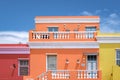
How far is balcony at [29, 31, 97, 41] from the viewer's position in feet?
92.4

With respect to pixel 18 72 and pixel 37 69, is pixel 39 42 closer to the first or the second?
pixel 37 69

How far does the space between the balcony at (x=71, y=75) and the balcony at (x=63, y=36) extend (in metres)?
2.79

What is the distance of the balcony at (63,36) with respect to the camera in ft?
92.4

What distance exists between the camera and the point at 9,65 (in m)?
31.2

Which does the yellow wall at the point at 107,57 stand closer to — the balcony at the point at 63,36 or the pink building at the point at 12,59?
the balcony at the point at 63,36

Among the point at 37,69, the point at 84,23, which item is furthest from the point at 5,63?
the point at 84,23

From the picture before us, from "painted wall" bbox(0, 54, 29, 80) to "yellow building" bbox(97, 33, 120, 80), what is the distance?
692cm

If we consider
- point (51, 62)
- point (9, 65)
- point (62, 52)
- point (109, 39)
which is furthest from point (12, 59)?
point (109, 39)

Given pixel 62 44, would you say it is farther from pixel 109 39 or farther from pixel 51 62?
pixel 109 39

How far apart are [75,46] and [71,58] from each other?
37.0 inches

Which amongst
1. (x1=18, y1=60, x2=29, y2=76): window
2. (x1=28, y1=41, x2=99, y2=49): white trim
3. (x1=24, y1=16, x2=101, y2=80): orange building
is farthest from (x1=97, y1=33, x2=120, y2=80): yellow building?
(x1=18, y1=60, x2=29, y2=76): window

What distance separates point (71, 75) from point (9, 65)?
704 centimetres

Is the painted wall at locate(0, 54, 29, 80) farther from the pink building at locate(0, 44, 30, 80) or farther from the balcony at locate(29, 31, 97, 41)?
the balcony at locate(29, 31, 97, 41)

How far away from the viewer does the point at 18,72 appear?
31531 mm
